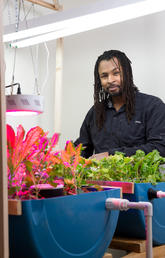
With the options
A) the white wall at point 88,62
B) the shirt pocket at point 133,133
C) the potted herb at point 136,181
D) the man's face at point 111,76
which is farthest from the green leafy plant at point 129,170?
the white wall at point 88,62

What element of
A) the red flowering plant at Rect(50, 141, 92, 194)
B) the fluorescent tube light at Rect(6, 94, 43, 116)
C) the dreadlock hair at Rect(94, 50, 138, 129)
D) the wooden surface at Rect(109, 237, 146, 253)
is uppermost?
the dreadlock hair at Rect(94, 50, 138, 129)

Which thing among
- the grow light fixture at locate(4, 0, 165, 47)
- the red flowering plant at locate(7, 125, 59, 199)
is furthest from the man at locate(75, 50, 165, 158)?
the red flowering plant at locate(7, 125, 59, 199)

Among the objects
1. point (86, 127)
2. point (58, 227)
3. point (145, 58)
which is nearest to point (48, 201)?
point (58, 227)

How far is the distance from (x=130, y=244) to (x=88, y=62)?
2.78 metres

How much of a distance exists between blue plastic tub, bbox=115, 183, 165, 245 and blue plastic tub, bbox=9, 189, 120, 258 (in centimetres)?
25

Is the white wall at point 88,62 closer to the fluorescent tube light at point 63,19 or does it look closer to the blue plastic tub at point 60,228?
the fluorescent tube light at point 63,19

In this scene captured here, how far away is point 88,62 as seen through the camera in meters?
3.65

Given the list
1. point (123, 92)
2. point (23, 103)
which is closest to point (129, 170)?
point (23, 103)

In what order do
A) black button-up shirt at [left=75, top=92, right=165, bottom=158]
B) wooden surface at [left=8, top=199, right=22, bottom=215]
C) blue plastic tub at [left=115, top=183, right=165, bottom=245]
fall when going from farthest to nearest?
black button-up shirt at [left=75, top=92, right=165, bottom=158] → blue plastic tub at [left=115, top=183, right=165, bottom=245] → wooden surface at [left=8, top=199, right=22, bottom=215]

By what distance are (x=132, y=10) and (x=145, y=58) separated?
1.37 m

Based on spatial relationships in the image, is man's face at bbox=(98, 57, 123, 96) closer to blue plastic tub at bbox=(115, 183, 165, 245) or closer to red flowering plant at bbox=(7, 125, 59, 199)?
blue plastic tub at bbox=(115, 183, 165, 245)

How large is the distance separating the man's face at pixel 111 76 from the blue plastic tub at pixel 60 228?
1.68m

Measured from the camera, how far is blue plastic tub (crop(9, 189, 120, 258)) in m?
0.65

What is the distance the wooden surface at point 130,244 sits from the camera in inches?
41.3
